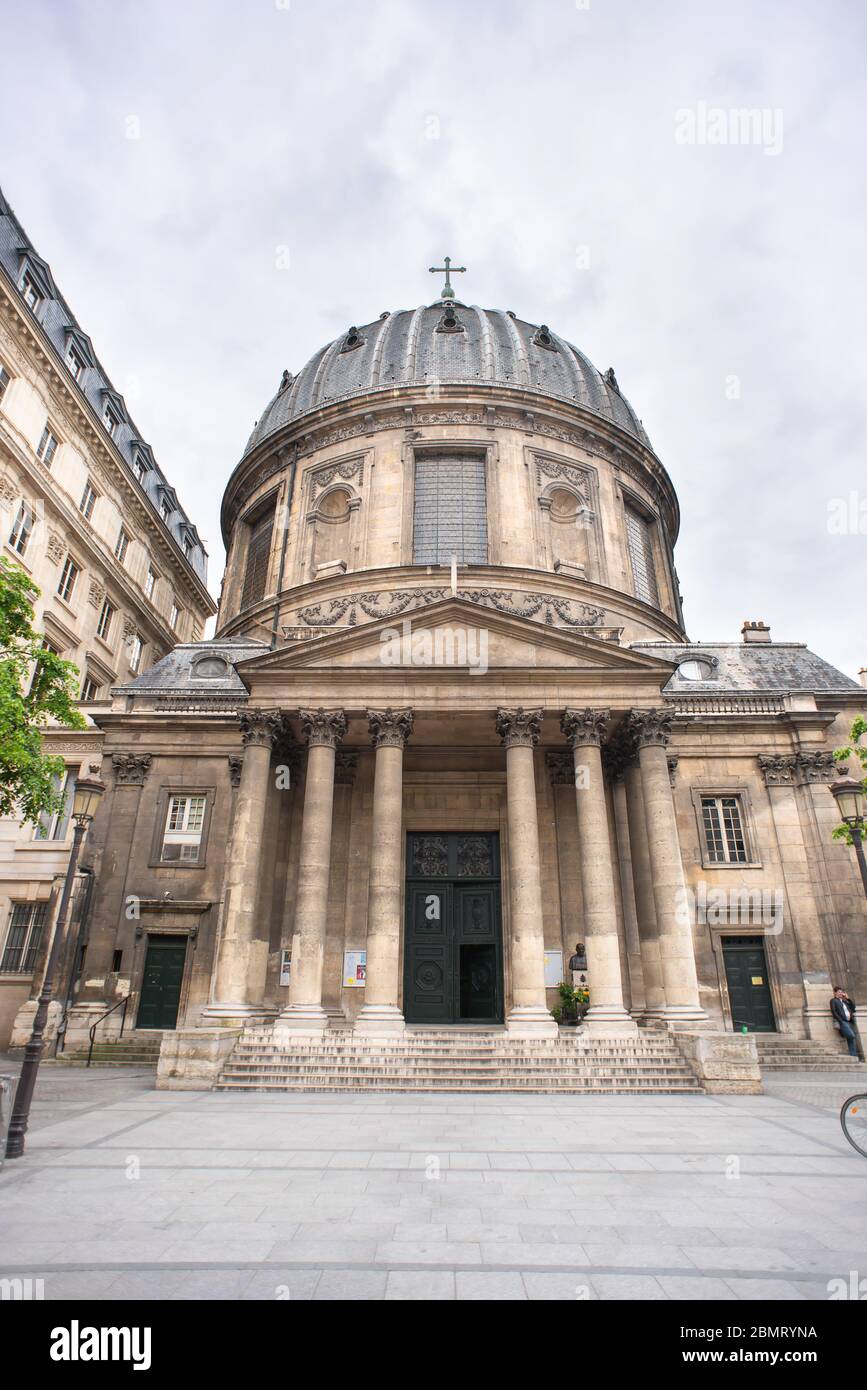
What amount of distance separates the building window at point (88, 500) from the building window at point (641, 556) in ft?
78.3

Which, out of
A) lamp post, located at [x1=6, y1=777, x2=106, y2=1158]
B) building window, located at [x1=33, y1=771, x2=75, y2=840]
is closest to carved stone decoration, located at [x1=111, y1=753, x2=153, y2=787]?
building window, located at [x1=33, y1=771, x2=75, y2=840]

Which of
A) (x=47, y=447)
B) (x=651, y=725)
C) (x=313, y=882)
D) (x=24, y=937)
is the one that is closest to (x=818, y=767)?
(x=651, y=725)

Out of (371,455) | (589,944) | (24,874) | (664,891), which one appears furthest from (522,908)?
(371,455)

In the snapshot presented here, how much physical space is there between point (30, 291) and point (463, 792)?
86.7ft

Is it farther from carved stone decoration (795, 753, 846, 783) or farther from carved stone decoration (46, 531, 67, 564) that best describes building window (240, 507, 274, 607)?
carved stone decoration (795, 753, 846, 783)

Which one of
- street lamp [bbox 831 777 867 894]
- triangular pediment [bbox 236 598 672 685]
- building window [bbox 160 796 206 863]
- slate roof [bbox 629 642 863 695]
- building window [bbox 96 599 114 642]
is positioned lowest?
street lamp [bbox 831 777 867 894]

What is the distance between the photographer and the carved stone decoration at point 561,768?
77.2 ft

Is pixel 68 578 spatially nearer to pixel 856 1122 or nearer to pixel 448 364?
pixel 448 364

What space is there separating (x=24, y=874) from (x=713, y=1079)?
71.0 feet

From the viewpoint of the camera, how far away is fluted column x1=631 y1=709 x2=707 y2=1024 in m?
18.0

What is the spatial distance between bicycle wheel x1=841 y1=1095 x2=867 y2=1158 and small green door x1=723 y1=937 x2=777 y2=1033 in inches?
517

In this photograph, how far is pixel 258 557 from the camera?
33.8 m

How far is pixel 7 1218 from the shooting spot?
6.55 metres

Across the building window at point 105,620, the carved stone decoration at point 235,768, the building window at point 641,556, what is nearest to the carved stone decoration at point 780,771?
the building window at point 641,556
